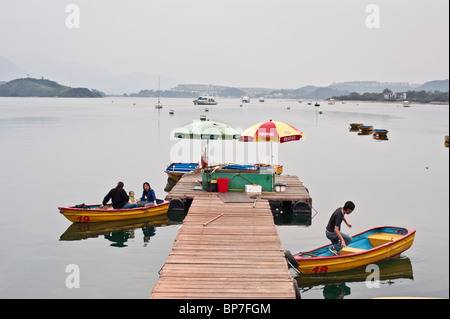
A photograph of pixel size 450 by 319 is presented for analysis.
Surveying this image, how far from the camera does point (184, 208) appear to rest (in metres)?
22.0

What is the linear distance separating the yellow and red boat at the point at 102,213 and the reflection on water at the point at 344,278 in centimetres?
891

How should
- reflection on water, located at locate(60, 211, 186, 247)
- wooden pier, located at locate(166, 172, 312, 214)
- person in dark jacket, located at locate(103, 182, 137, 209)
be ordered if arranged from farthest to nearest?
1. wooden pier, located at locate(166, 172, 312, 214)
2. person in dark jacket, located at locate(103, 182, 137, 209)
3. reflection on water, located at locate(60, 211, 186, 247)

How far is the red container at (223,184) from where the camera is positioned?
22234 mm

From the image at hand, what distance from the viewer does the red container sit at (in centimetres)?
2223

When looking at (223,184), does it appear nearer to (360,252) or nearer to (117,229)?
(117,229)

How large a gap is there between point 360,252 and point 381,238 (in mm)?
2092

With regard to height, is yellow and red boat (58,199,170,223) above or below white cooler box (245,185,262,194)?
below

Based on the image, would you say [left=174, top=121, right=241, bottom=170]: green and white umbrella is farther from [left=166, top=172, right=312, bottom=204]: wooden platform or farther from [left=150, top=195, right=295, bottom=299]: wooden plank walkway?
[left=150, top=195, right=295, bottom=299]: wooden plank walkway

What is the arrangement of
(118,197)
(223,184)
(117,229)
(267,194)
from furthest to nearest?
1. (267,194)
2. (223,184)
3. (118,197)
4. (117,229)

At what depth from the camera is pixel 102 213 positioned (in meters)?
20.6

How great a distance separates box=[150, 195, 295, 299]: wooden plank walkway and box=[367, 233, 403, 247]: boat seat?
392cm

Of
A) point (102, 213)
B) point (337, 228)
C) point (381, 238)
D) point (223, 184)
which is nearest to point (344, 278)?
point (337, 228)

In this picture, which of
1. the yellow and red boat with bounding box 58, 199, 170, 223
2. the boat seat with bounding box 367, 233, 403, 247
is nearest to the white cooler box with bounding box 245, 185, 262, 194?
the yellow and red boat with bounding box 58, 199, 170, 223

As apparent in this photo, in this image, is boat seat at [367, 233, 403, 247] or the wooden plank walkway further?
boat seat at [367, 233, 403, 247]
